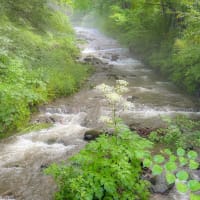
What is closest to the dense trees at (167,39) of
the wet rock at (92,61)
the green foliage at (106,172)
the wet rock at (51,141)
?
the wet rock at (92,61)

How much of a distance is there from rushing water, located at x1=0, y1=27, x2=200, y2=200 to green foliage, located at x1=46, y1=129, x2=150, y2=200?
2.45ft

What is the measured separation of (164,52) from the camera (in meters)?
13.2

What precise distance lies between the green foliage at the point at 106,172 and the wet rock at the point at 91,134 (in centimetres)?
230

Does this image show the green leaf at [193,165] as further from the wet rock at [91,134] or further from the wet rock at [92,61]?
the wet rock at [92,61]

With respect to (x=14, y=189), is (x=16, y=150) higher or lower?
higher

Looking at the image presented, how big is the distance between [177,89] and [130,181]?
8.00m

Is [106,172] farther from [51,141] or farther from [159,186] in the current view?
[51,141]

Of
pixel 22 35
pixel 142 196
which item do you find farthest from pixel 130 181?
pixel 22 35

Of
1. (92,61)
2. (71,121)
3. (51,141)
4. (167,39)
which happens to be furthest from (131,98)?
(92,61)

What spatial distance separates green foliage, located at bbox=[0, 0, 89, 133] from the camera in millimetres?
7150

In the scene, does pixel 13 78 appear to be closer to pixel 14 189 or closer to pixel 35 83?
pixel 35 83

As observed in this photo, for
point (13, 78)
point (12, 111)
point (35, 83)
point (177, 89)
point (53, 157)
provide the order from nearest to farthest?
point (53, 157) → point (12, 111) → point (13, 78) → point (35, 83) → point (177, 89)

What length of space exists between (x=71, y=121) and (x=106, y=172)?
13.4ft

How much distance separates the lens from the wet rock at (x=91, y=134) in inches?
252
